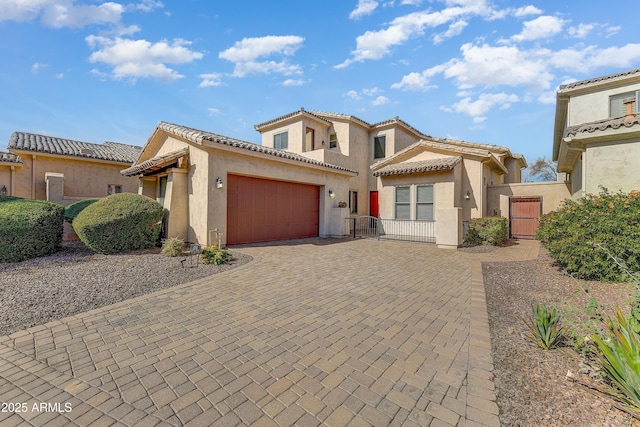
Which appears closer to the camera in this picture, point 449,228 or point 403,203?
point 449,228

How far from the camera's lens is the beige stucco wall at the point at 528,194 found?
1415 centimetres

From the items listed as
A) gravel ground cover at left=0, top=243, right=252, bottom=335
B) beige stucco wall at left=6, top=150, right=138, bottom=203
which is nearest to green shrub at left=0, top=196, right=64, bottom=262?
gravel ground cover at left=0, top=243, right=252, bottom=335

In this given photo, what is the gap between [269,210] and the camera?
12.0m

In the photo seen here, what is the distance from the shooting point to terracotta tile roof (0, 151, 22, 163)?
13.2m

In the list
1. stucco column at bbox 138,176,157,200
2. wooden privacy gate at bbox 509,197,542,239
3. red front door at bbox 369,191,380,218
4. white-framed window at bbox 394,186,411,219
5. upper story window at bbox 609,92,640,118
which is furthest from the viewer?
red front door at bbox 369,191,380,218

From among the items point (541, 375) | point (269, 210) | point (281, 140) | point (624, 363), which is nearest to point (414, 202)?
A: point (269, 210)

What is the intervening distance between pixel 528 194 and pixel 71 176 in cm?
2577

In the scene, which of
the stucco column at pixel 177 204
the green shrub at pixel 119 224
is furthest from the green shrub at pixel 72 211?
the stucco column at pixel 177 204

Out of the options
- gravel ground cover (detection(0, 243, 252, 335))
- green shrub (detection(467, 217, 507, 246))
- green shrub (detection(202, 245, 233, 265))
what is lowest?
gravel ground cover (detection(0, 243, 252, 335))

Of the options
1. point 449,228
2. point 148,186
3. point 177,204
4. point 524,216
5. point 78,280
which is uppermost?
point 148,186

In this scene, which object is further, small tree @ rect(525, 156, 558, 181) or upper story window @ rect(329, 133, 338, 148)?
small tree @ rect(525, 156, 558, 181)

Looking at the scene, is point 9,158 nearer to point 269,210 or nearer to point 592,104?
Answer: point 269,210

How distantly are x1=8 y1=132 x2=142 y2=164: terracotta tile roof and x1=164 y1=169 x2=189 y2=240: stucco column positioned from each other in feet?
30.3

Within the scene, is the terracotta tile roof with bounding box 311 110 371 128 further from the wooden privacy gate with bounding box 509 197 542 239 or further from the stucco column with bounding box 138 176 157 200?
the stucco column with bounding box 138 176 157 200
